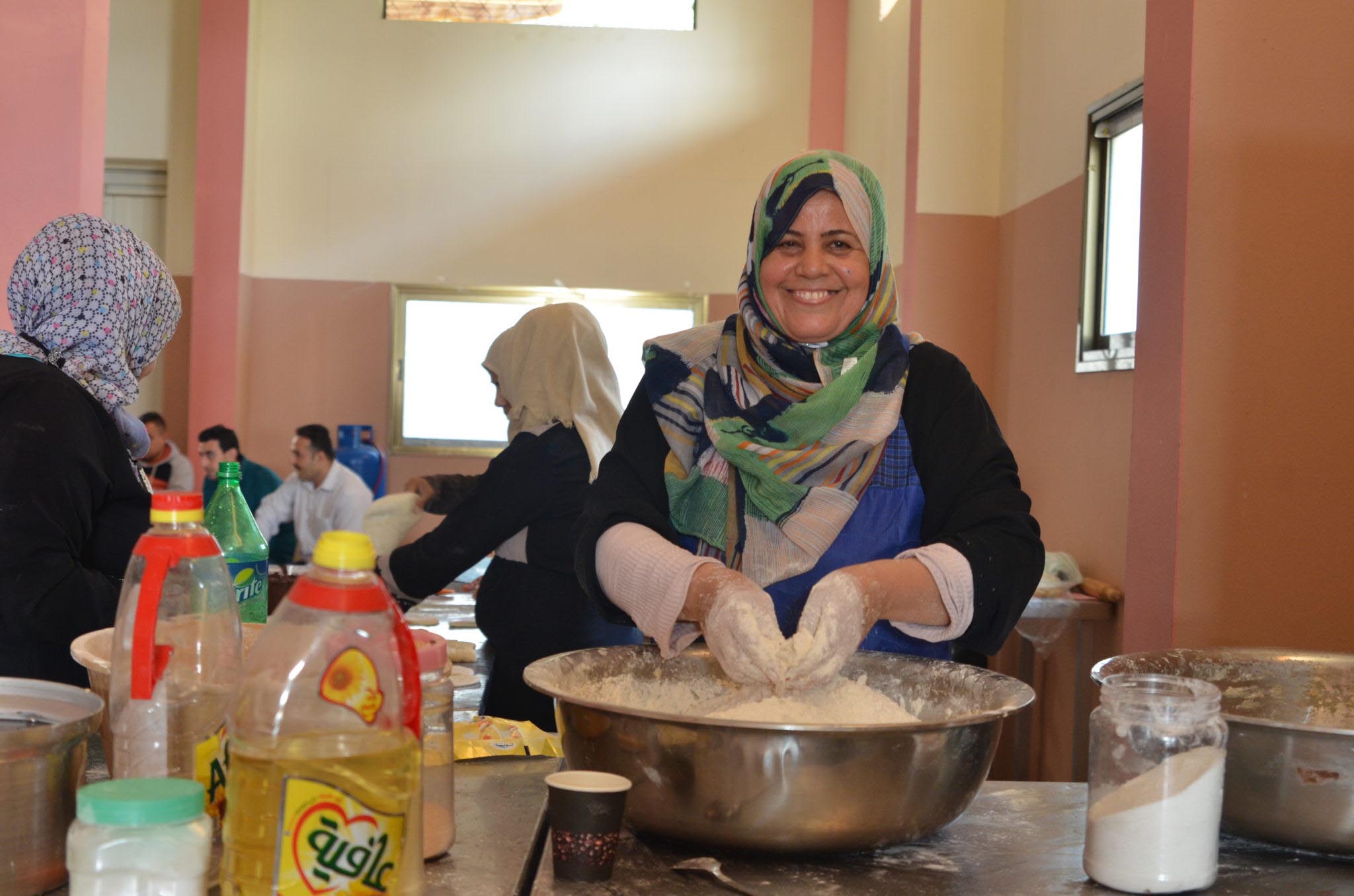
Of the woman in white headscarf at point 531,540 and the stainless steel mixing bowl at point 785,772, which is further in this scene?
the woman in white headscarf at point 531,540

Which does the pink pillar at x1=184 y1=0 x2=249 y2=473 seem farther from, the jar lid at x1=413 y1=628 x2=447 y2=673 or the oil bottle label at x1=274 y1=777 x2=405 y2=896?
the oil bottle label at x1=274 y1=777 x2=405 y2=896

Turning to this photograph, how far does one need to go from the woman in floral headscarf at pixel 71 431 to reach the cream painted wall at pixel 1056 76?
303cm

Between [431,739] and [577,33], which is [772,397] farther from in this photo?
[577,33]

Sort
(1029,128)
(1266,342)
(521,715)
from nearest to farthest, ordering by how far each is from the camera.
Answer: (1266,342), (521,715), (1029,128)

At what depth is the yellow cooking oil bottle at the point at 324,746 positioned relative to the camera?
786 millimetres

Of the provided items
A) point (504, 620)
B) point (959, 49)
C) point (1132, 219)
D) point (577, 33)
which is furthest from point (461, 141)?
point (504, 620)

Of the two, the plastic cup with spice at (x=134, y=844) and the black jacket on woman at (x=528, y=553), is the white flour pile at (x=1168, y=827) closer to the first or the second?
Answer: the plastic cup with spice at (x=134, y=844)

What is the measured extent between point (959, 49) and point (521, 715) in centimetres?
372

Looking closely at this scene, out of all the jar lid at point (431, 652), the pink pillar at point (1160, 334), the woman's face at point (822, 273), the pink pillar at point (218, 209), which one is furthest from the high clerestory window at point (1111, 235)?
the pink pillar at point (218, 209)

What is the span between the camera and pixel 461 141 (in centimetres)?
736

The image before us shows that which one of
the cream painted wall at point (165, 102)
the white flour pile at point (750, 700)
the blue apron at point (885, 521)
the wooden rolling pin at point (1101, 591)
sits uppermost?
the cream painted wall at point (165, 102)

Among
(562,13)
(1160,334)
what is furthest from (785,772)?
(562,13)

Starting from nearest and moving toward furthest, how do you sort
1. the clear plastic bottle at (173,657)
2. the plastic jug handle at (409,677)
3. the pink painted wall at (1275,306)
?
the plastic jug handle at (409,677) < the clear plastic bottle at (173,657) < the pink painted wall at (1275,306)

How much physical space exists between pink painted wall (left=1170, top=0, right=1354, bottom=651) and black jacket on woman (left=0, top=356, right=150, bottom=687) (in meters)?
1.89
